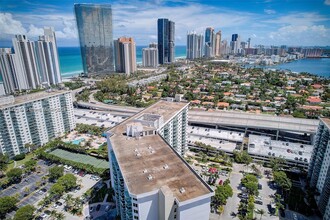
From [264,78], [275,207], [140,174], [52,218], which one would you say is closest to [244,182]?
[275,207]

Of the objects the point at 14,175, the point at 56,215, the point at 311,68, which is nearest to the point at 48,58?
the point at 14,175

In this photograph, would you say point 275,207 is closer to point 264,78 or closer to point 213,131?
point 213,131

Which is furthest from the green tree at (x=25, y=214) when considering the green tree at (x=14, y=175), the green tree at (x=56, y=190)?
the green tree at (x=14, y=175)

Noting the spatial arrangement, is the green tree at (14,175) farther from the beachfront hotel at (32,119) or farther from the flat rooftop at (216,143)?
the flat rooftop at (216,143)

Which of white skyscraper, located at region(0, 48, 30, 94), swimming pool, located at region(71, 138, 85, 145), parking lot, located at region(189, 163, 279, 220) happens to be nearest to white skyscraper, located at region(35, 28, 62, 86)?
white skyscraper, located at region(0, 48, 30, 94)

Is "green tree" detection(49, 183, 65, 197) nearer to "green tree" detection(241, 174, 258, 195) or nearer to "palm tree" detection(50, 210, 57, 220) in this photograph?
"palm tree" detection(50, 210, 57, 220)

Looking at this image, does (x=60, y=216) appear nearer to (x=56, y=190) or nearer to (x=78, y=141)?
(x=56, y=190)

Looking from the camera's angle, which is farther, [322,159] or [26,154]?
[26,154]
